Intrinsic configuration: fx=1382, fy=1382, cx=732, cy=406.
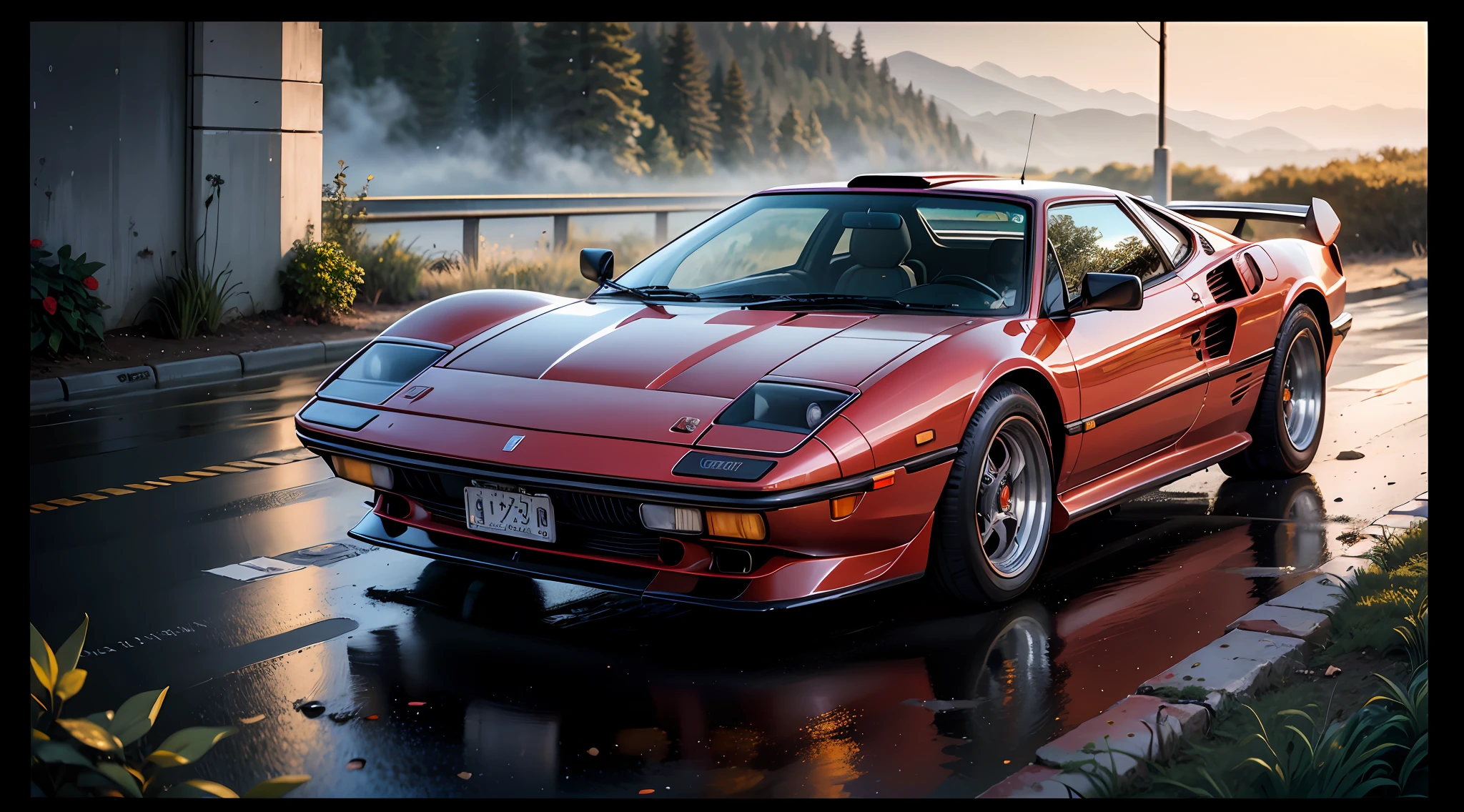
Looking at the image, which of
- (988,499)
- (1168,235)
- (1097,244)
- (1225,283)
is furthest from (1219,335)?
(988,499)

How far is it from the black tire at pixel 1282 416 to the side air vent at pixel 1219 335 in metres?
0.55

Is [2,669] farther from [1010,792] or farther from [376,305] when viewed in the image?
[376,305]

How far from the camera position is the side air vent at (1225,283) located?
588cm

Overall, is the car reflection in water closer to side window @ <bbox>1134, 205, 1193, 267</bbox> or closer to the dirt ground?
side window @ <bbox>1134, 205, 1193, 267</bbox>

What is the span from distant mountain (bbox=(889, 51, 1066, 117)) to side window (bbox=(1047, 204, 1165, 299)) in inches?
5412

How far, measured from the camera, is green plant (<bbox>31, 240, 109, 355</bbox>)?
31.3ft

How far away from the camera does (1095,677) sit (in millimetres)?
4035

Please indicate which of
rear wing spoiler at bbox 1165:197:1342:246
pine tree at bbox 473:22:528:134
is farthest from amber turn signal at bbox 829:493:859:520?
pine tree at bbox 473:22:528:134

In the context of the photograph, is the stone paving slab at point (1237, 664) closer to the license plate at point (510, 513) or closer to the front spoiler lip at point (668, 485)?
the front spoiler lip at point (668, 485)

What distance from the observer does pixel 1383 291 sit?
1752cm

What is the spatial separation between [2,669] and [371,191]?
5526cm

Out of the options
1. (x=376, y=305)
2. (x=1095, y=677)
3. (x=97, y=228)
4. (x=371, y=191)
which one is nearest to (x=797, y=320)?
(x=1095, y=677)
